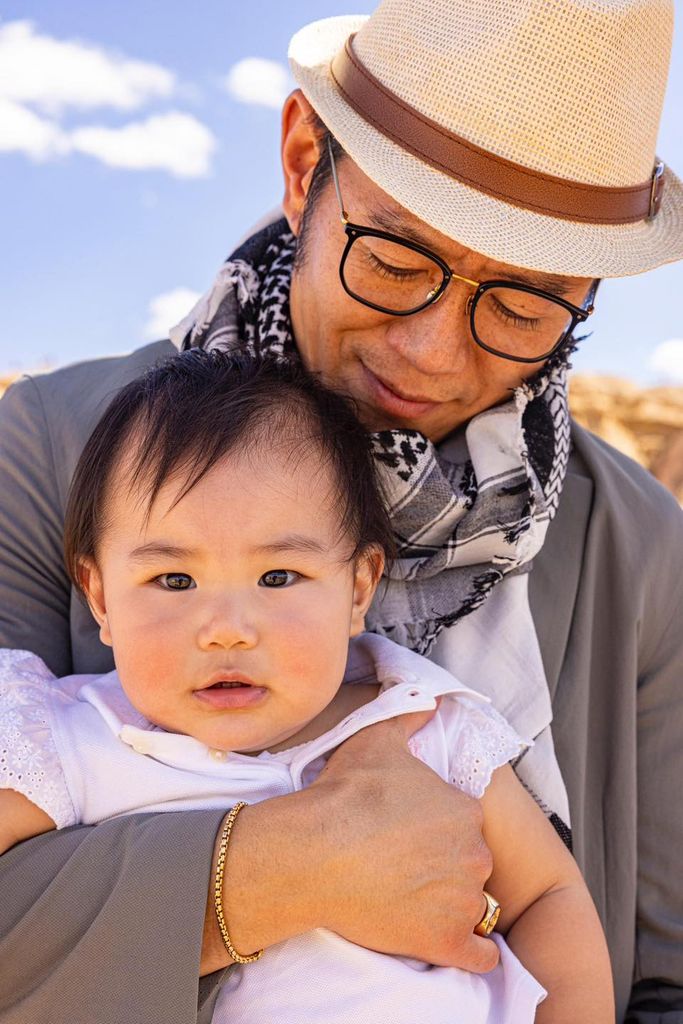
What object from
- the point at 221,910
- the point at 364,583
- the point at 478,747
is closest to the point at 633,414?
the point at 364,583

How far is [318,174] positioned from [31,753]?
1610 millimetres

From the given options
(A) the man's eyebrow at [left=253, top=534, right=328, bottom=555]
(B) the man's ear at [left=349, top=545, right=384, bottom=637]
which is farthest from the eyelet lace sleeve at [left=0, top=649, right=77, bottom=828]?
(B) the man's ear at [left=349, top=545, right=384, bottom=637]

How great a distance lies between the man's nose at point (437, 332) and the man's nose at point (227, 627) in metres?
0.82

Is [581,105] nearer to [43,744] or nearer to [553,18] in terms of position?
[553,18]

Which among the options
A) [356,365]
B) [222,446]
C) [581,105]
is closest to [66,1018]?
[222,446]

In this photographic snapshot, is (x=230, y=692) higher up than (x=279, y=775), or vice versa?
(x=230, y=692)

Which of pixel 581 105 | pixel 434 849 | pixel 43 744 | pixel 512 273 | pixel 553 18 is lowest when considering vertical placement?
pixel 434 849

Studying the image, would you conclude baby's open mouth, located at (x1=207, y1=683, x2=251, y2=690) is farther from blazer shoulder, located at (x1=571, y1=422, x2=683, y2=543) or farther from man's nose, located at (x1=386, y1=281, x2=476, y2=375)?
blazer shoulder, located at (x1=571, y1=422, x2=683, y2=543)

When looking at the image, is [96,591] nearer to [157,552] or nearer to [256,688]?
[157,552]

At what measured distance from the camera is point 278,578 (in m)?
2.41

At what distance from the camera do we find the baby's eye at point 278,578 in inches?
94.3

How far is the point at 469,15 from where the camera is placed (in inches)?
106

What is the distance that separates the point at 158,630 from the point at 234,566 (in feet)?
0.64

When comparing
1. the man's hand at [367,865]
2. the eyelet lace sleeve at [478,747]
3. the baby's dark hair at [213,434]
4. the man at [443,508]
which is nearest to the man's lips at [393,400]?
the man at [443,508]
